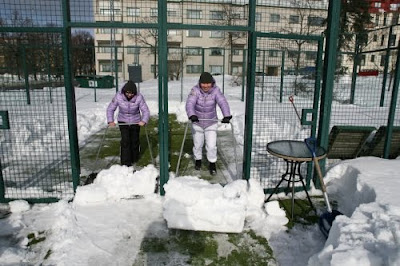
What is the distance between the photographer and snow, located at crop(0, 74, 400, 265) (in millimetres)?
2875

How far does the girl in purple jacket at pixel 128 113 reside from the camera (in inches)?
229

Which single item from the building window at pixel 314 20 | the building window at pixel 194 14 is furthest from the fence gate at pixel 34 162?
the building window at pixel 314 20

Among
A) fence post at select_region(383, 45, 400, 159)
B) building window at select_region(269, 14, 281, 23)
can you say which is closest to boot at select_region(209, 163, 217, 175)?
building window at select_region(269, 14, 281, 23)

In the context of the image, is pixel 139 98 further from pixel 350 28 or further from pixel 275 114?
pixel 350 28

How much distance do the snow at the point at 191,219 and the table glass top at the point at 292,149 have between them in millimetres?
620

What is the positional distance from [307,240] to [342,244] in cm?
115

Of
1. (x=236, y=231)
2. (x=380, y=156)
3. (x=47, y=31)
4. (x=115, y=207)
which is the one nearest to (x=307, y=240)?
(x=236, y=231)

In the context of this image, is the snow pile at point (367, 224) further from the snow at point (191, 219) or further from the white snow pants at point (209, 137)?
the white snow pants at point (209, 137)

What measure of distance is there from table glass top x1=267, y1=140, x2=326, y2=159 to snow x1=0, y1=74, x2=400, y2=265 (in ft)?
2.03

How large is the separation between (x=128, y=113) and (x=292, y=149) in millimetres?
3129

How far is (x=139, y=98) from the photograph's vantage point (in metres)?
5.98

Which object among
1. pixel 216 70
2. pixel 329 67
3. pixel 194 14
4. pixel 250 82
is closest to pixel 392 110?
pixel 329 67

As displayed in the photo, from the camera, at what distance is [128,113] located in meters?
5.97

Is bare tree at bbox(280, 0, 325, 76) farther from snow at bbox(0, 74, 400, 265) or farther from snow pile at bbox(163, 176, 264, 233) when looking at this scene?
snow pile at bbox(163, 176, 264, 233)
